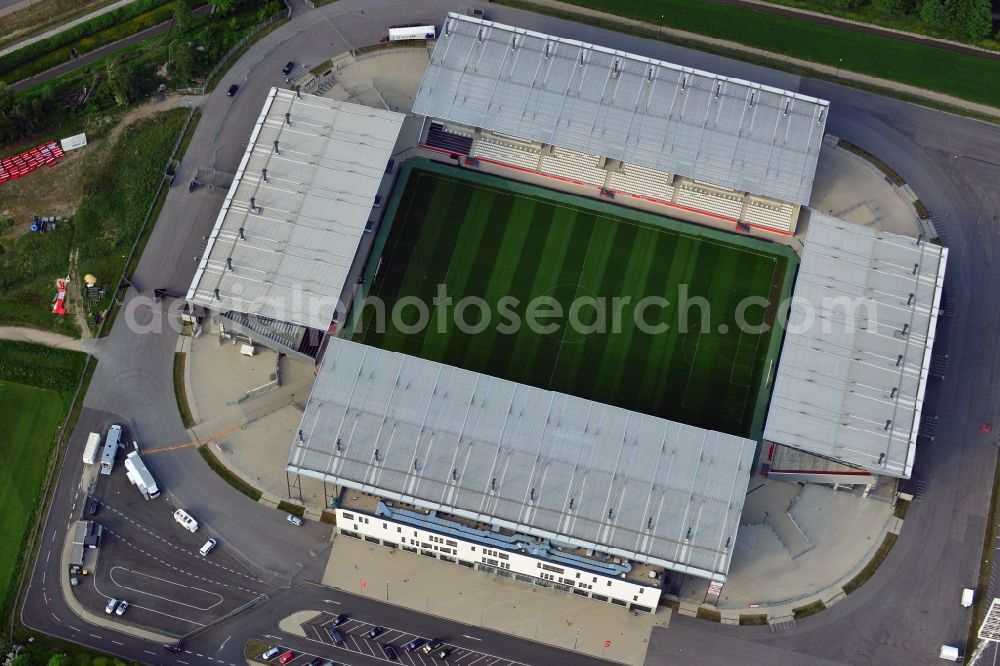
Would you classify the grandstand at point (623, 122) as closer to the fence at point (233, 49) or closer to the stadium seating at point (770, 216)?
the stadium seating at point (770, 216)

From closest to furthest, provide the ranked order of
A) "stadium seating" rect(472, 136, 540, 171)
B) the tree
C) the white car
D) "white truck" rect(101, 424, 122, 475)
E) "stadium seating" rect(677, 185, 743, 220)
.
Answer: the white car
"white truck" rect(101, 424, 122, 475)
"stadium seating" rect(677, 185, 743, 220)
"stadium seating" rect(472, 136, 540, 171)
the tree

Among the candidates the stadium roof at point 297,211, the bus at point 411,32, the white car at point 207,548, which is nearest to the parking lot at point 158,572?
the white car at point 207,548

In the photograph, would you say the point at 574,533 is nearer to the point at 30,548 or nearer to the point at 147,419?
the point at 147,419

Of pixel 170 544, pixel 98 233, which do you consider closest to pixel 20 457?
pixel 170 544

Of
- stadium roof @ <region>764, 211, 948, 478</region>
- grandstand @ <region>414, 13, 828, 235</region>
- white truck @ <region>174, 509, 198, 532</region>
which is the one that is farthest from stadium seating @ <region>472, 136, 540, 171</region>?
white truck @ <region>174, 509, 198, 532</region>

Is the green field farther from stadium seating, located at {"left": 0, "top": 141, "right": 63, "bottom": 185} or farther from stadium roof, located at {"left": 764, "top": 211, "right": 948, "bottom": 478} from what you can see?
stadium roof, located at {"left": 764, "top": 211, "right": 948, "bottom": 478}

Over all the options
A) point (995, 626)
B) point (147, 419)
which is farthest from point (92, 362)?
point (995, 626)
